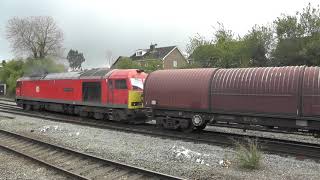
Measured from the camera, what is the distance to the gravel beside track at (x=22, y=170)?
1037cm

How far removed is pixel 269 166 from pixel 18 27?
232 feet

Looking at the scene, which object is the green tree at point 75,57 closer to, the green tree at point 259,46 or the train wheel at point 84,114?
the green tree at point 259,46

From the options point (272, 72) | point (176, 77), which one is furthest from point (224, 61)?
point (272, 72)

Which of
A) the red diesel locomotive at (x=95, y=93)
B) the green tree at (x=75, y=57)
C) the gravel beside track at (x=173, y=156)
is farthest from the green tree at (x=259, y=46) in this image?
the green tree at (x=75, y=57)

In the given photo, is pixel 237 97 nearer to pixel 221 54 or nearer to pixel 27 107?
pixel 27 107

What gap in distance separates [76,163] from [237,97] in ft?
21.1

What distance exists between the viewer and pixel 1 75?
222 feet

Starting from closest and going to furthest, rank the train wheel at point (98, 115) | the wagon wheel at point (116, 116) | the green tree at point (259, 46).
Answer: the wagon wheel at point (116, 116)
the train wheel at point (98, 115)
the green tree at point (259, 46)

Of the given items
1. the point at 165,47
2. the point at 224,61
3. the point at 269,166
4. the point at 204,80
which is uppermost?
the point at 165,47

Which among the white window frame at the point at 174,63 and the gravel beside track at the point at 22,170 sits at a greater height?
the white window frame at the point at 174,63

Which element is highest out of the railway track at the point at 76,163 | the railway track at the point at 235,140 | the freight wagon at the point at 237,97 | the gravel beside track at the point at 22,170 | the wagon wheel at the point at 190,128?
the freight wagon at the point at 237,97

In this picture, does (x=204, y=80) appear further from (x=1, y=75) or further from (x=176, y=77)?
(x=1, y=75)

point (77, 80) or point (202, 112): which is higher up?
point (77, 80)

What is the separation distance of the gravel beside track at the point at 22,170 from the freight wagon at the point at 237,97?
6908 mm
